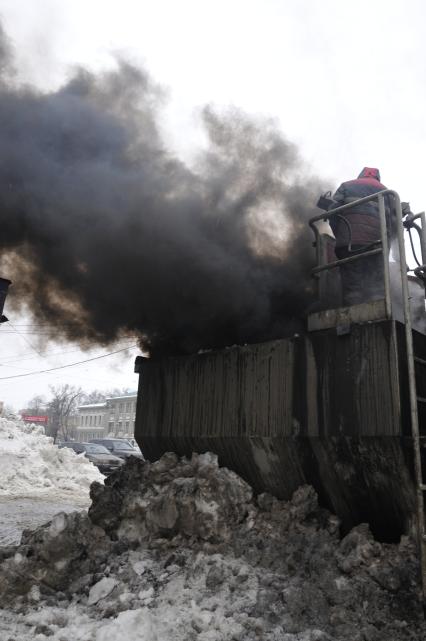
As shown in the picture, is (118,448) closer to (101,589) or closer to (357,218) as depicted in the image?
(101,589)

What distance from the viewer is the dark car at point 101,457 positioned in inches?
617

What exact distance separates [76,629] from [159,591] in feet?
2.15

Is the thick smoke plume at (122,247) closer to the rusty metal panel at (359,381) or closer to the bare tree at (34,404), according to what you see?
the rusty metal panel at (359,381)

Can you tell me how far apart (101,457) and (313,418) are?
13700 mm

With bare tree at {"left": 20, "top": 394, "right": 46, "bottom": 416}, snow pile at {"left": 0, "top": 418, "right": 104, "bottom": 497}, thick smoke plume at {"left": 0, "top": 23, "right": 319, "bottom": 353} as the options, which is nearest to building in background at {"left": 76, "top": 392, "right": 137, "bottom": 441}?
bare tree at {"left": 20, "top": 394, "right": 46, "bottom": 416}

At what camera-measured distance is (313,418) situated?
155 inches

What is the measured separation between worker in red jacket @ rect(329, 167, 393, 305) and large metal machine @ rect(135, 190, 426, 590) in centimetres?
18

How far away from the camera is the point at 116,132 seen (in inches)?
243

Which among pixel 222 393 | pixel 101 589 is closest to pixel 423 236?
pixel 222 393

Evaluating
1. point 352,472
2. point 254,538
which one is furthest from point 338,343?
point 254,538

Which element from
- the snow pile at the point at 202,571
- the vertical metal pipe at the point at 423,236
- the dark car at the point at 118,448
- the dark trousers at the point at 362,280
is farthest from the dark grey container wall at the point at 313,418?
the dark car at the point at 118,448

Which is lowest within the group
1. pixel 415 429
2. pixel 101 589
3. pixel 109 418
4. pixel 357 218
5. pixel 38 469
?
pixel 101 589

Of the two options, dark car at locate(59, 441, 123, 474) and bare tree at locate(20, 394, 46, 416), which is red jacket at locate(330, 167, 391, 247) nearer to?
dark car at locate(59, 441, 123, 474)

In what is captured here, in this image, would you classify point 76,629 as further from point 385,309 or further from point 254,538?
point 385,309
